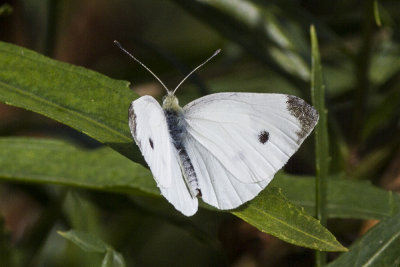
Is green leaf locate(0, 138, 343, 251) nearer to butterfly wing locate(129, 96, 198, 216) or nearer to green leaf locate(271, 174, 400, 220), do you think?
butterfly wing locate(129, 96, 198, 216)

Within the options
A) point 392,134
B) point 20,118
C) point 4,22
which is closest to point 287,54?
point 392,134

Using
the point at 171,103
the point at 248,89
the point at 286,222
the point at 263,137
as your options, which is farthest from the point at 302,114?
the point at 248,89

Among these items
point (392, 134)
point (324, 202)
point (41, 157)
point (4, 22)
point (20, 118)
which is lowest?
point (4, 22)

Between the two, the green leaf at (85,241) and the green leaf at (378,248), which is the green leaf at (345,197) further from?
the green leaf at (85,241)

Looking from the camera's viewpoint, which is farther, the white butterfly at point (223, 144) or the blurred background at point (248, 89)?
the blurred background at point (248, 89)

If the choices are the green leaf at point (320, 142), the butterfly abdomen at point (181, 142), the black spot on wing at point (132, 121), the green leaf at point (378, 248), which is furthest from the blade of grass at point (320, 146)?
the black spot on wing at point (132, 121)

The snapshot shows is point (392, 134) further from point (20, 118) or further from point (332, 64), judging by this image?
point (20, 118)

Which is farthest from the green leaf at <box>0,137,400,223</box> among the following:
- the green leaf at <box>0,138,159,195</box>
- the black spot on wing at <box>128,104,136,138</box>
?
the black spot on wing at <box>128,104,136,138</box>
